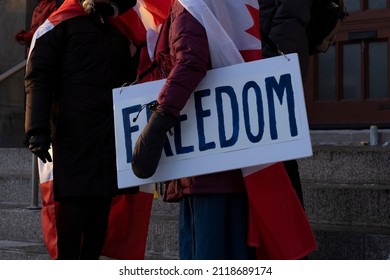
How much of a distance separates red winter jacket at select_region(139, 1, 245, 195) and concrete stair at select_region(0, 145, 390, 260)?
1.38 m

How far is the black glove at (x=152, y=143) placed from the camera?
362cm

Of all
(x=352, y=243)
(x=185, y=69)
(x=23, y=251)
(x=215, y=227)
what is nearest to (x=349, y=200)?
(x=352, y=243)

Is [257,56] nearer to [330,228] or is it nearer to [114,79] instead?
[114,79]

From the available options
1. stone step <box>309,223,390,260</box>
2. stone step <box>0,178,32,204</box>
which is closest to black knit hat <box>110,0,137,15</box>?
stone step <box>309,223,390,260</box>

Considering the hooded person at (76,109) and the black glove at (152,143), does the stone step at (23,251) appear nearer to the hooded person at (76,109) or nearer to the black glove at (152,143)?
the hooded person at (76,109)

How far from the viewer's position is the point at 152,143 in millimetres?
3631

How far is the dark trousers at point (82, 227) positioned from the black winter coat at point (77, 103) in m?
0.08

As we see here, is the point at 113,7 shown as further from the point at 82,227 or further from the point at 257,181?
the point at 257,181

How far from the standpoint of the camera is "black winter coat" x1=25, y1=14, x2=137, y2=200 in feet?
14.9

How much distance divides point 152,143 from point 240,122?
37 cm

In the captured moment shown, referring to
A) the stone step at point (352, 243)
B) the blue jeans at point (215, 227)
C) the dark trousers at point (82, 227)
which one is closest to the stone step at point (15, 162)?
the dark trousers at point (82, 227)

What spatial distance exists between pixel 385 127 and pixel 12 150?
3.14m

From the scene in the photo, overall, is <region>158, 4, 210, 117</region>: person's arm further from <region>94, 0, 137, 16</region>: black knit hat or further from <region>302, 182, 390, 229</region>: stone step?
<region>302, 182, 390, 229</region>: stone step

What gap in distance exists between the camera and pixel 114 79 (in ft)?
15.2
